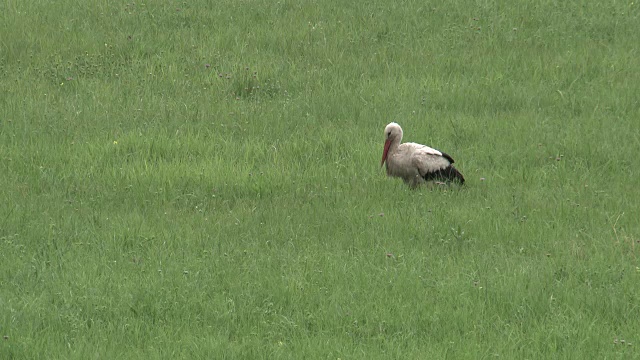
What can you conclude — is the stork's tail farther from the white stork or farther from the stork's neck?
the stork's neck

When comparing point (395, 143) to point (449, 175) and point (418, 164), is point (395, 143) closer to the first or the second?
point (418, 164)

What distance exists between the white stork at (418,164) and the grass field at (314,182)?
0.14 meters

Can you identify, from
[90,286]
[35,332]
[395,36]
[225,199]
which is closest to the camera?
[35,332]

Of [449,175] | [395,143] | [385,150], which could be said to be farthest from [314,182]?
[449,175]

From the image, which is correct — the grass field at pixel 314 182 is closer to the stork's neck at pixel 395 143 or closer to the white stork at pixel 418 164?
the white stork at pixel 418 164

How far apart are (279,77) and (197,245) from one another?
217 inches

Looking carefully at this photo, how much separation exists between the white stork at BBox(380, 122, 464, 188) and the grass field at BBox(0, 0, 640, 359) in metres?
0.14

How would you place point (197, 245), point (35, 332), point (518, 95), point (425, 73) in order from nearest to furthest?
1. point (35, 332)
2. point (197, 245)
3. point (518, 95)
4. point (425, 73)

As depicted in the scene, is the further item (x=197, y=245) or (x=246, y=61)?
(x=246, y=61)

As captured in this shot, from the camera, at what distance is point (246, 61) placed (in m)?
14.2

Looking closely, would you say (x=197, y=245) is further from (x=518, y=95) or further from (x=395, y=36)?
(x=395, y=36)

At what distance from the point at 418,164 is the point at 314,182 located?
105 centimetres

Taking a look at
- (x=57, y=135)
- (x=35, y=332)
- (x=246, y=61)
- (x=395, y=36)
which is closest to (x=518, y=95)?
(x=395, y=36)

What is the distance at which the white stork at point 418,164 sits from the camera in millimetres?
Answer: 10180
